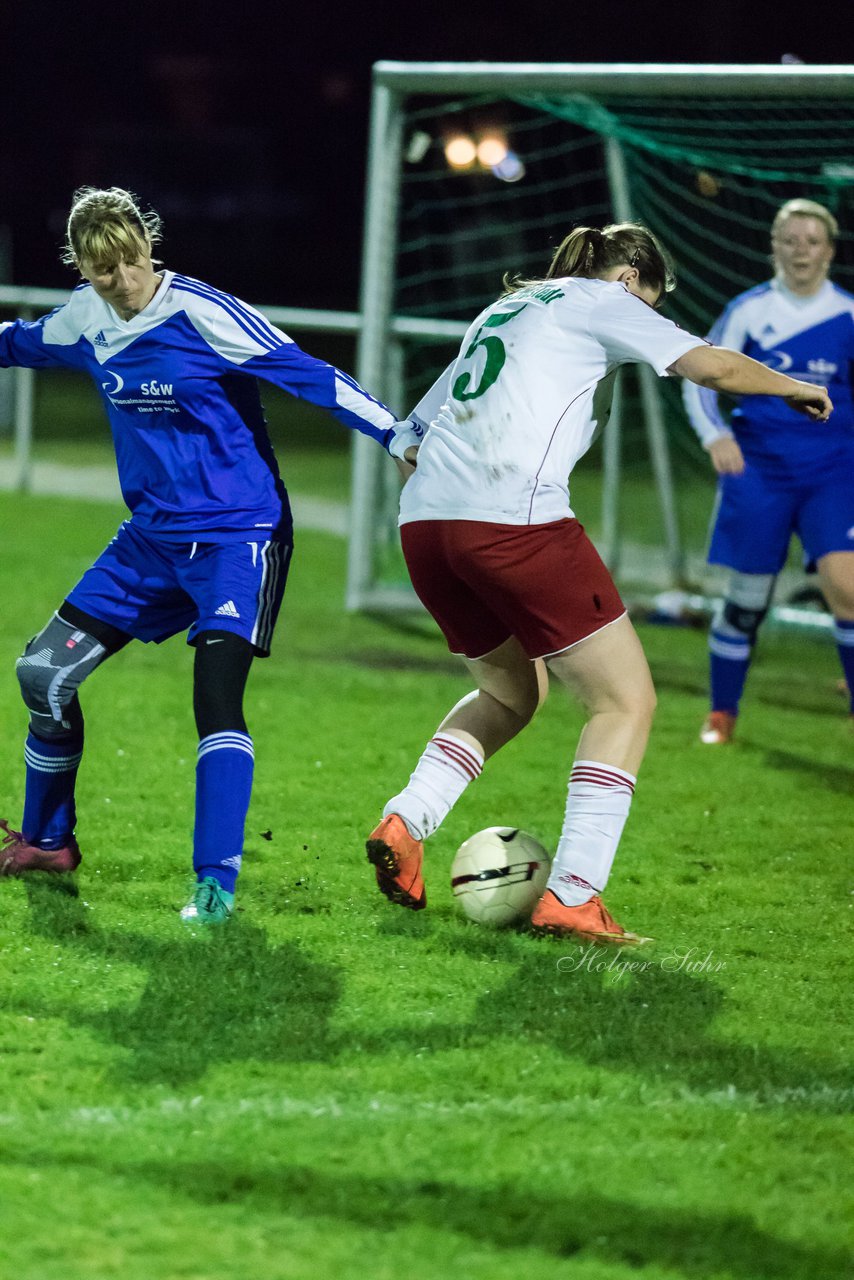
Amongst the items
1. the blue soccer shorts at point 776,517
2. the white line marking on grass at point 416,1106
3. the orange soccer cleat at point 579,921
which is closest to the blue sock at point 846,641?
the blue soccer shorts at point 776,517

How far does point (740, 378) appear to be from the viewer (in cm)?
421

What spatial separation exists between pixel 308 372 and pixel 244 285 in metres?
27.5

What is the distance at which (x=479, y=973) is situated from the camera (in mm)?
4375

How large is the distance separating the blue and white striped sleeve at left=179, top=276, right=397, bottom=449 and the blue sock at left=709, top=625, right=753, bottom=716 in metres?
2.98

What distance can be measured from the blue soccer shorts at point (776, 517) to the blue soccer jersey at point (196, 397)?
9.15ft

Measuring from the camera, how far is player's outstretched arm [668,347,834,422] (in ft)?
13.7

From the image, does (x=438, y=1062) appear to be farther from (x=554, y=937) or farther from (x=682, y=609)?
(x=682, y=609)

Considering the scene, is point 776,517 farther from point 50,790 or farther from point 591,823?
point 50,790

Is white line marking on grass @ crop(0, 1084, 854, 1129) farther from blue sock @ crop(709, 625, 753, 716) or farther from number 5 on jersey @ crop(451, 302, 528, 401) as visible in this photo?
blue sock @ crop(709, 625, 753, 716)

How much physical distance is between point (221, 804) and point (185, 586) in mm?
607

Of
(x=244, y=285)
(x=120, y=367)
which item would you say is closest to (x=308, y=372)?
(x=120, y=367)

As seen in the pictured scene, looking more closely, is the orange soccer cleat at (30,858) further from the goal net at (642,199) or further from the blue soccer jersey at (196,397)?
the goal net at (642,199)

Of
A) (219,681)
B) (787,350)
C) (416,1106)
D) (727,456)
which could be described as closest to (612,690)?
(219,681)

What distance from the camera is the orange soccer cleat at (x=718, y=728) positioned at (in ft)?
24.1
